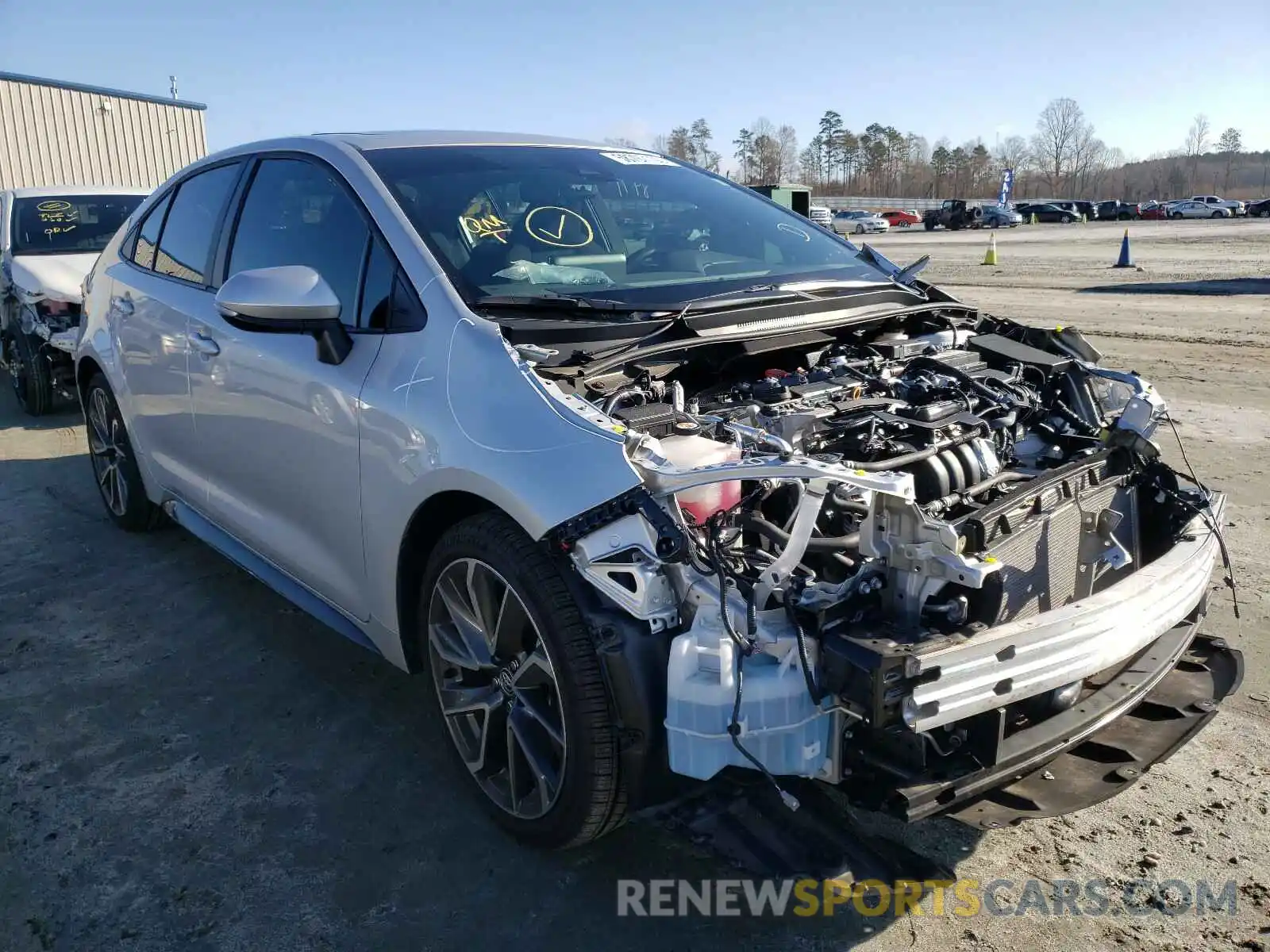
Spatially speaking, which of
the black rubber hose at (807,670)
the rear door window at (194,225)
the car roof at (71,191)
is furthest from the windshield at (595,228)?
the car roof at (71,191)

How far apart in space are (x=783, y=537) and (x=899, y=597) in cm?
32

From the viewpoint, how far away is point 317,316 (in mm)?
2975

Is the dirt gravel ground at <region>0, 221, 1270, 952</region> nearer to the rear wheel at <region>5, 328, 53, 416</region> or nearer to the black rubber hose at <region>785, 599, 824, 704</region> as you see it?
the black rubber hose at <region>785, 599, 824, 704</region>

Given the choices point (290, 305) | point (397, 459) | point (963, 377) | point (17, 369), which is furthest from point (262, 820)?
point (17, 369)

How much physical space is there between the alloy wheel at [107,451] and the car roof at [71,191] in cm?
497

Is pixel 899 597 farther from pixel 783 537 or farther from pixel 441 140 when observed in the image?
pixel 441 140

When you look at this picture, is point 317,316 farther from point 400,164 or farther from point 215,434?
point 215,434

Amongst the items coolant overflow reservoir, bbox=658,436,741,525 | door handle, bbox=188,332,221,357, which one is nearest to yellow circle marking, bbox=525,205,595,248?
coolant overflow reservoir, bbox=658,436,741,525

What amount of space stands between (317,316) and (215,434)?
1.21 meters

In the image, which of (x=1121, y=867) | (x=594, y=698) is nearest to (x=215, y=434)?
(x=594, y=698)

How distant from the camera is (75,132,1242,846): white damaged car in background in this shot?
87.4 inches

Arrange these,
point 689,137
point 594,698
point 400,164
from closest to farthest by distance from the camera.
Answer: point 594,698 < point 400,164 < point 689,137

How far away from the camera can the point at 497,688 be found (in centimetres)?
281

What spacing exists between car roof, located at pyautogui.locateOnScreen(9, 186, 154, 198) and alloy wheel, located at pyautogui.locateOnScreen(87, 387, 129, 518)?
4967mm
